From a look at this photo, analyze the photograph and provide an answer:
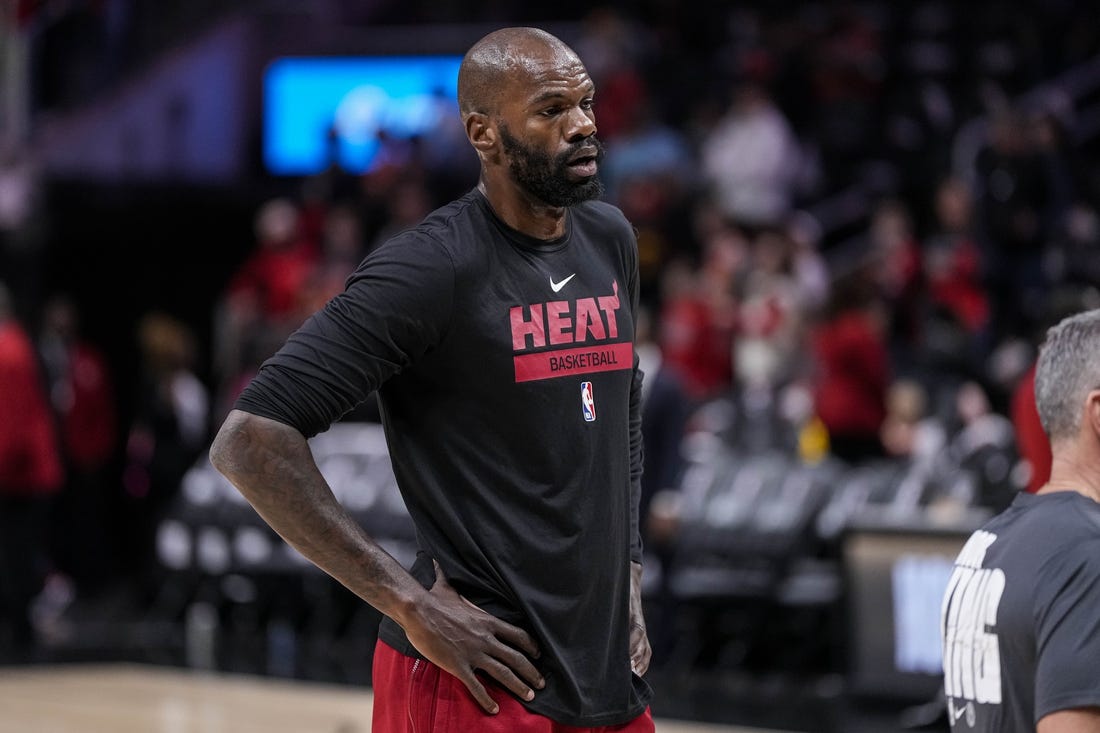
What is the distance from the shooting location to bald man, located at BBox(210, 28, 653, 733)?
299 cm

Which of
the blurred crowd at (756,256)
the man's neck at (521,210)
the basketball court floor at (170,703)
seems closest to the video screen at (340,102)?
the blurred crowd at (756,256)

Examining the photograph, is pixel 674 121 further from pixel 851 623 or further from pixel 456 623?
pixel 456 623

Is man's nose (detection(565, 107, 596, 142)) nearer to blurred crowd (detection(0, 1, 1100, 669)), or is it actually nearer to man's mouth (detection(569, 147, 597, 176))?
man's mouth (detection(569, 147, 597, 176))

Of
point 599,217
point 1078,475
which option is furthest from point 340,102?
point 1078,475

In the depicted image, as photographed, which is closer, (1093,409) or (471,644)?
(1093,409)

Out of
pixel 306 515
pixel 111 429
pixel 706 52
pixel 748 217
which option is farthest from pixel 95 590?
pixel 306 515

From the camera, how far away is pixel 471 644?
9.89 feet

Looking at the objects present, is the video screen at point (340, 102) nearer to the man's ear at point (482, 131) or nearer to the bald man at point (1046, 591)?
the man's ear at point (482, 131)

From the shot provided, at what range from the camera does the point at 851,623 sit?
746 centimetres

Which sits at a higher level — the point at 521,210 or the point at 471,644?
the point at 521,210

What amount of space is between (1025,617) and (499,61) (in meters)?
1.28

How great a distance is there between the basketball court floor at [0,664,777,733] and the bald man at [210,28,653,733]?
5.14 m

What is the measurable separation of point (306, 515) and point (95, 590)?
34.6 ft

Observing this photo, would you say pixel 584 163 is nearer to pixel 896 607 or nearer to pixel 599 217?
pixel 599 217
